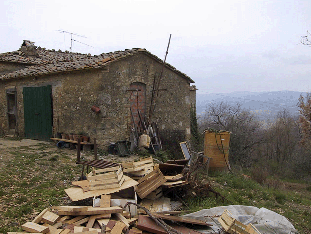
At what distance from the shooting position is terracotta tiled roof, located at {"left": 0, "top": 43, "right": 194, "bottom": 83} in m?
10.7

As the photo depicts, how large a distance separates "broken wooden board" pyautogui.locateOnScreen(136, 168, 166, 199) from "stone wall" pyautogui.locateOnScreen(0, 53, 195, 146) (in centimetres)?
460

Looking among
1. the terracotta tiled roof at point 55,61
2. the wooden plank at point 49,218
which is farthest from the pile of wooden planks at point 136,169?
the terracotta tiled roof at point 55,61

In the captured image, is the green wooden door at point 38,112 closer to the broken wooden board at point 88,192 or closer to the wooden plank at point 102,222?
the broken wooden board at point 88,192

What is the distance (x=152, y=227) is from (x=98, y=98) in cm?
674

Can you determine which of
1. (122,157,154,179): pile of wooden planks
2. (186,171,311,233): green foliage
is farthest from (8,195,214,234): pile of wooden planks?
(122,157,154,179): pile of wooden planks

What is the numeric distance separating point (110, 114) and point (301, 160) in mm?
13193

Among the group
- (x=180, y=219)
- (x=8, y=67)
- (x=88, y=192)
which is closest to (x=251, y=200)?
(x=180, y=219)

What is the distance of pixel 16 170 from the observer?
7.41 m

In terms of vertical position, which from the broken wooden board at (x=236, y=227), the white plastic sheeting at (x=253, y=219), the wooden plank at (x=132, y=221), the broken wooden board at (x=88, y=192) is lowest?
the white plastic sheeting at (x=253, y=219)

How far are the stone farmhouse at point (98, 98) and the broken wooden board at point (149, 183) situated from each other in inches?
181

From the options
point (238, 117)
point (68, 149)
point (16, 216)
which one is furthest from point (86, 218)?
point (238, 117)

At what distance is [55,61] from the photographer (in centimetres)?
1573

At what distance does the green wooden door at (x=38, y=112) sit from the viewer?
12055mm

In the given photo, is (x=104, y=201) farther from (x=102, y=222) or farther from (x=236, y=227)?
(x=236, y=227)
